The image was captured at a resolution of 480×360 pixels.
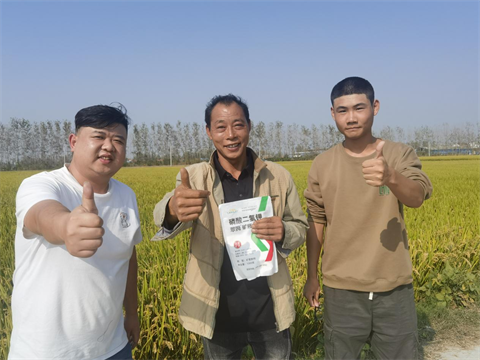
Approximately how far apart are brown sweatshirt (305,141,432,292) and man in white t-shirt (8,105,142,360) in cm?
109

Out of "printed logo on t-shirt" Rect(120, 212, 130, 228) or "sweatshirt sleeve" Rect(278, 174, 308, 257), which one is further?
"sweatshirt sleeve" Rect(278, 174, 308, 257)

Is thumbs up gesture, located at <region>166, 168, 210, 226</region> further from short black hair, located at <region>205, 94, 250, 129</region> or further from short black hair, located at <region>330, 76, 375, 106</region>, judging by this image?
short black hair, located at <region>330, 76, 375, 106</region>

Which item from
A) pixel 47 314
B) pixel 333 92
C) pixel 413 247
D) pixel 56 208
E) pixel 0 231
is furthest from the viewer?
pixel 0 231

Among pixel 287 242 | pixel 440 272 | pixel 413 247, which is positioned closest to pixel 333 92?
pixel 287 242

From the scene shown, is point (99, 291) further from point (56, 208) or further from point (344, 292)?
point (344, 292)

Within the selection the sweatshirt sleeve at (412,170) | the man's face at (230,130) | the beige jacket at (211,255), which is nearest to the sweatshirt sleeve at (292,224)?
the beige jacket at (211,255)

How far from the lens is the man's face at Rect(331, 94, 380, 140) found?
189cm

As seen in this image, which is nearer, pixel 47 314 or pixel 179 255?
pixel 47 314

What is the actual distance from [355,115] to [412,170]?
41 cm

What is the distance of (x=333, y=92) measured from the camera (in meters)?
1.99

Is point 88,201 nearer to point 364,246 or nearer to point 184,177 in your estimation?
point 184,177

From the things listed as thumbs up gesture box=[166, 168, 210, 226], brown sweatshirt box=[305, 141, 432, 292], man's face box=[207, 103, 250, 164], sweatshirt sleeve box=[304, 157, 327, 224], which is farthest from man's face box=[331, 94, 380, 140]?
thumbs up gesture box=[166, 168, 210, 226]

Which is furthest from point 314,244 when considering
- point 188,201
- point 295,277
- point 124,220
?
point 295,277

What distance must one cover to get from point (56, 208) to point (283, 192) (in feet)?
3.56
